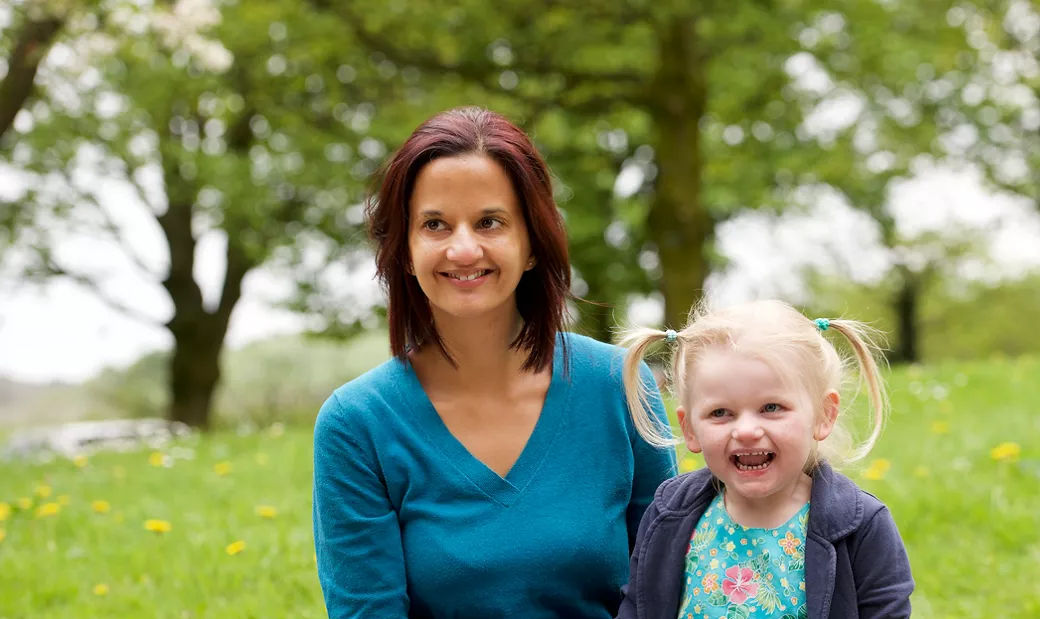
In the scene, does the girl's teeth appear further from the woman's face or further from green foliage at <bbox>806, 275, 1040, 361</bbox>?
green foliage at <bbox>806, 275, 1040, 361</bbox>

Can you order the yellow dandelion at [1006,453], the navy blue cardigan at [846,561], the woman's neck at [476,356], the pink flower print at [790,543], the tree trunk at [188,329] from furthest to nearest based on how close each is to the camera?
the tree trunk at [188,329] < the yellow dandelion at [1006,453] < the woman's neck at [476,356] < the pink flower print at [790,543] < the navy blue cardigan at [846,561]

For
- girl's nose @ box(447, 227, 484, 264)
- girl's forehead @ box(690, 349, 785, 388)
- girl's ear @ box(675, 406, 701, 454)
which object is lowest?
girl's ear @ box(675, 406, 701, 454)

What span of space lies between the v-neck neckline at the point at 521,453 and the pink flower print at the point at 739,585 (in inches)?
22.8

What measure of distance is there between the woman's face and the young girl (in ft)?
1.54

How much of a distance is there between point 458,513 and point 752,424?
79cm

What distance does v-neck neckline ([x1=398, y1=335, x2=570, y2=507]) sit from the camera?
→ 2678 mm

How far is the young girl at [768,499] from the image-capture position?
88.2 inches

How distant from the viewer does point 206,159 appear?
14383 mm

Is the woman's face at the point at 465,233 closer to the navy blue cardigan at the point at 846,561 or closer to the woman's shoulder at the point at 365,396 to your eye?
the woman's shoulder at the point at 365,396

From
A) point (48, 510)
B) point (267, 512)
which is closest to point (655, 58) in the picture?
point (267, 512)

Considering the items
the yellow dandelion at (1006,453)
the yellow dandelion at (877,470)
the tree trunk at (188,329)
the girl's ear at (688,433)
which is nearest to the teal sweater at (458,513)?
the girl's ear at (688,433)

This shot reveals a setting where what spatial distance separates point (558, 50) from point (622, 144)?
649 centimetres

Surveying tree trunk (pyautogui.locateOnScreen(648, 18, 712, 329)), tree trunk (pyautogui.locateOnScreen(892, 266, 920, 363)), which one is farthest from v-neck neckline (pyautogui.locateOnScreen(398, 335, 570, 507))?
tree trunk (pyautogui.locateOnScreen(892, 266, 920, 363))

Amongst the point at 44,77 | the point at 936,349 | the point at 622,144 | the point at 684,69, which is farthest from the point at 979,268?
the point at 44,77
